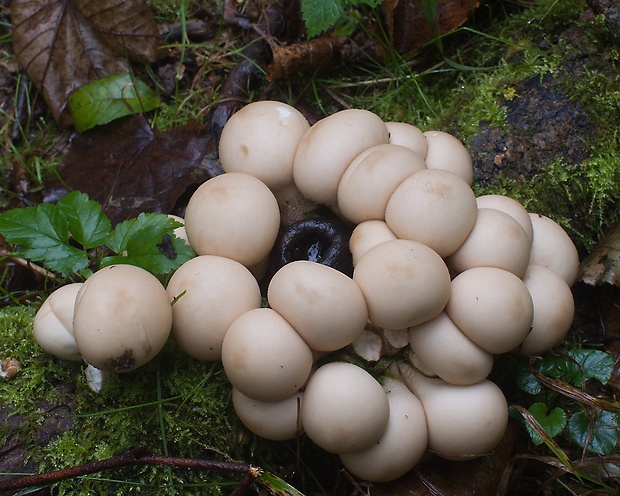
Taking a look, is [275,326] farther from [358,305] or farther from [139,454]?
[139,454]

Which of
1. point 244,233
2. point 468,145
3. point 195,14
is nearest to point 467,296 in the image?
point 244,233

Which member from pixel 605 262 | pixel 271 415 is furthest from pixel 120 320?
pixel 605 262

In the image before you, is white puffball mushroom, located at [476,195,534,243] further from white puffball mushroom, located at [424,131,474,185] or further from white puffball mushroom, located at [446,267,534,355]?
white puffball mushroom, located at [446,267,534,355]

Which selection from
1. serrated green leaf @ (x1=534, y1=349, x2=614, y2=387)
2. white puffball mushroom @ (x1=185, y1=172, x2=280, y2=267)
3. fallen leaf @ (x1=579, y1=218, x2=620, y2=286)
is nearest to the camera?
white puffball mushroom @ (x1=185, y1=172, x2=280, y2=267)

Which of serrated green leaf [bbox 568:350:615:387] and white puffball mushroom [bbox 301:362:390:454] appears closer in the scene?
white puffball mushroom [bbox 301:362:390:454]

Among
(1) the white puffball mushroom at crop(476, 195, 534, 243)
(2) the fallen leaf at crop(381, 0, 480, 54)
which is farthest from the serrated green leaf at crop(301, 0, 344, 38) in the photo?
(1) the white puffball mushroom at crop(476, 195, 534, 243)

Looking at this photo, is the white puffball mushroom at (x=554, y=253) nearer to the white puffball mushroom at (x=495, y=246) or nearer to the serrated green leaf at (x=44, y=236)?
the white puffball mushroom at (x=495, y=246)

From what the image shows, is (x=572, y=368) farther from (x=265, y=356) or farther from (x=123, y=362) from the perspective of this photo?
(x=123, y=362)
